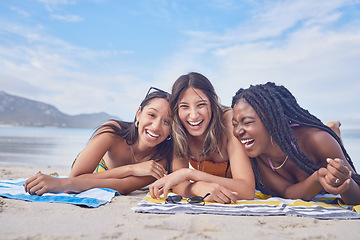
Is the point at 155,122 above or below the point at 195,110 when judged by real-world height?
below

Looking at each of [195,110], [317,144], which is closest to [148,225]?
[195,110]

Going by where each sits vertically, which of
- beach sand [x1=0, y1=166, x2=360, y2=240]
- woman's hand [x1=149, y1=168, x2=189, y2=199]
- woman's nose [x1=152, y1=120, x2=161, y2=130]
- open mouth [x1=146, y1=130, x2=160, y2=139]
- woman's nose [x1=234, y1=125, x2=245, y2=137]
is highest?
woman's nose [x1=152, y1=120, x2=161, y2=130]

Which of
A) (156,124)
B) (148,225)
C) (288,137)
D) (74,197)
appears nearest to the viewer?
(148,225)

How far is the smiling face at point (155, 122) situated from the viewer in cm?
385

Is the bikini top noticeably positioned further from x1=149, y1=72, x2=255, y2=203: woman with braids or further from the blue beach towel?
the blue beach towel

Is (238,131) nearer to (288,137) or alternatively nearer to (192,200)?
(288,137)

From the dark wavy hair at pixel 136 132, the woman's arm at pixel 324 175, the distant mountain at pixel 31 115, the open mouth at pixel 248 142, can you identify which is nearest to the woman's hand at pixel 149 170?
the dark wavy hair at pixel 136 132

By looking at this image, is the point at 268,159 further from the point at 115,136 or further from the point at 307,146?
the point at 115,136

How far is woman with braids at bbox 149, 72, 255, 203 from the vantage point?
3.25 metres

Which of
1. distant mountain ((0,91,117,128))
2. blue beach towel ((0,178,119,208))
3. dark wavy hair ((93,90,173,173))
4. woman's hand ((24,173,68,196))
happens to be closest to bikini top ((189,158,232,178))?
dark wavy hair ((93,90,173,173))

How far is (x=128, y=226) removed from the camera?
224cm

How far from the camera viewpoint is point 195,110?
355 cm

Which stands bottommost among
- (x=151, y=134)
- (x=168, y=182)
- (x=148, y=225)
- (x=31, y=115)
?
(x=148, y=225)

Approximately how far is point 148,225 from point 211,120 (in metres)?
1.79
